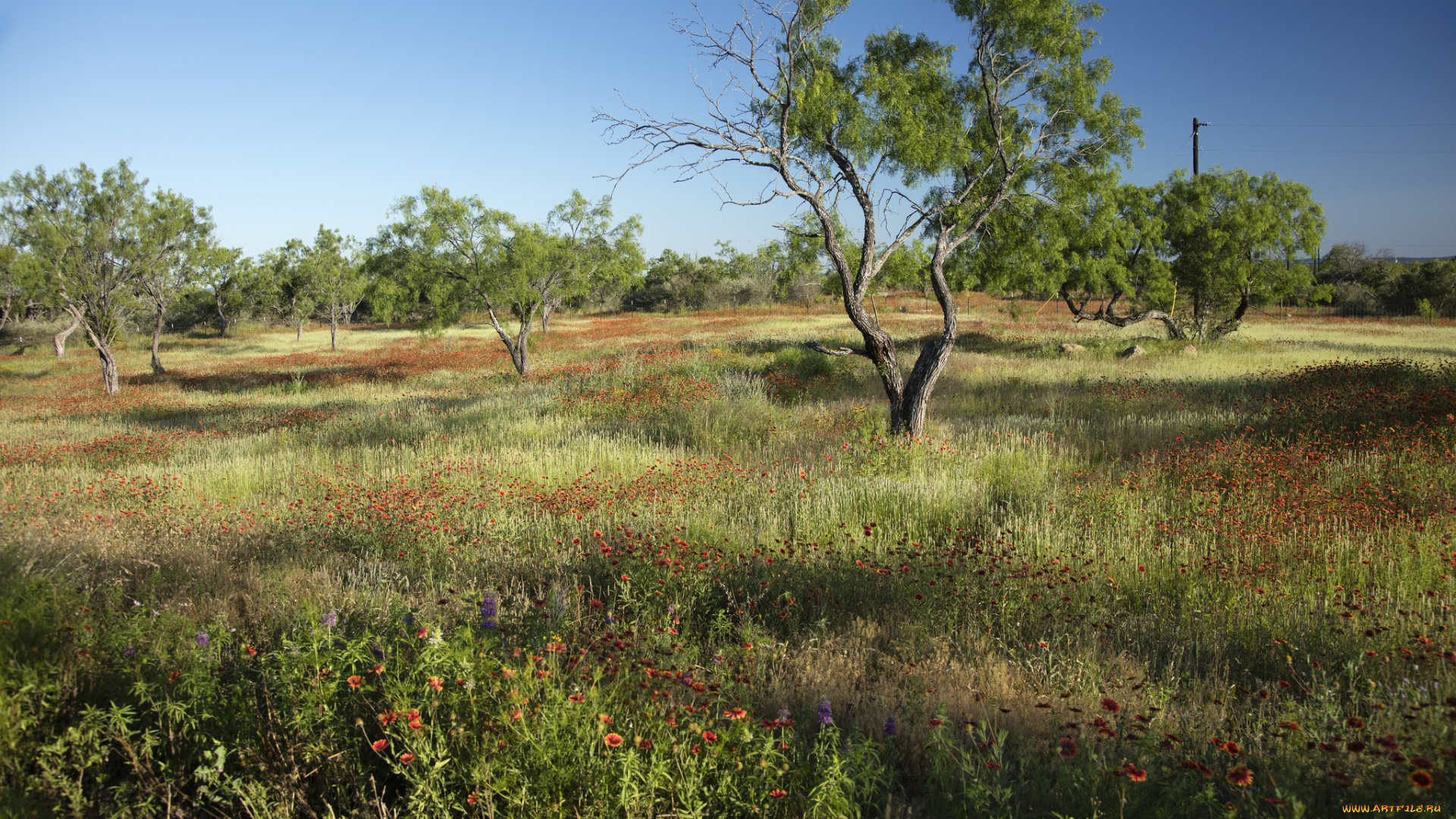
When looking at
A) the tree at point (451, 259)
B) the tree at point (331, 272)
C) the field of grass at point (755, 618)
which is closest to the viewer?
the field of grass at point (755, 618)

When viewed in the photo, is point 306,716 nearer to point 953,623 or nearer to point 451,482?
point 953,623

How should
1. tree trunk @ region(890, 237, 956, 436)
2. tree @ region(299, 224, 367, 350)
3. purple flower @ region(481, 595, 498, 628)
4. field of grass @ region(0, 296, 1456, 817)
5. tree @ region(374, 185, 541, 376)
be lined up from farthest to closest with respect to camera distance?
1. tree @ region(299, 224, 367, 350)
2. tree @ region(374, 185, 541, 376)
3. tree trunk @ region(890, 237, 956, 436)
4. purple flower @ region(481, 595, 498, 628)
5. field of grass @ region(0, 296, 1456, 817)

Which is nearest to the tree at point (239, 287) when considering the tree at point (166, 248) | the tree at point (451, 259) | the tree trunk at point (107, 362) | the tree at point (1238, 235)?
the tree at point (166, 248)

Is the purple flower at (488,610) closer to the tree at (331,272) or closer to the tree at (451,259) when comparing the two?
the tree at (451,259)

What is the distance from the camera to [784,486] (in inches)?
275

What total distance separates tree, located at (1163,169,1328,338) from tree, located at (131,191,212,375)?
127ft

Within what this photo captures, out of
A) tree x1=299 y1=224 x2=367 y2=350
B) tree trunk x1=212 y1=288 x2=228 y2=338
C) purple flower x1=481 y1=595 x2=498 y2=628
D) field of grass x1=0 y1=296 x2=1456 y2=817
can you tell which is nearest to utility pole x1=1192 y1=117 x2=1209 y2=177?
field of grass x1=0 y1=296 x2=1456 y2=817

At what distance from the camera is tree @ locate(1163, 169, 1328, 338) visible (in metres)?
22.4

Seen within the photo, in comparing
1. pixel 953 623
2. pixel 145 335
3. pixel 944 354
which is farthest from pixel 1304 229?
pixel 145 335

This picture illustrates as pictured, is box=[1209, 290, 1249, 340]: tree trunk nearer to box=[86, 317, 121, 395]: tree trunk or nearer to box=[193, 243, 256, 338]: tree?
box=[86, 317, 121, 395]: tree trunk

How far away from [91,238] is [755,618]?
1230 inches

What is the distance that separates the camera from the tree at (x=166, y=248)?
25625 millimetres

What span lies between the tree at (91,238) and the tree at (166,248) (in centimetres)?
16

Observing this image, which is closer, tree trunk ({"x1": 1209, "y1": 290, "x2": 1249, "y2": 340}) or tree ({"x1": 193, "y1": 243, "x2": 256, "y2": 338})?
tree trunk ({"x1": 1209, "y1": 290, "x2": 1249, "y2": 340})
